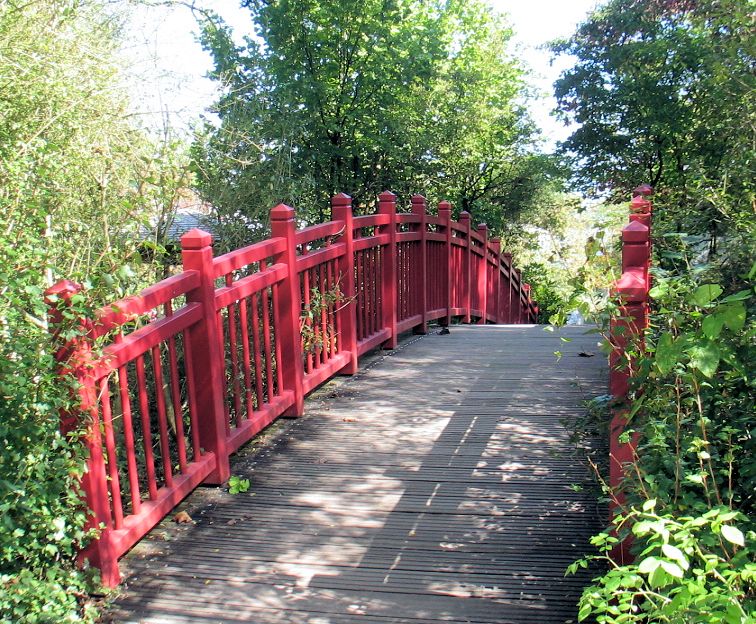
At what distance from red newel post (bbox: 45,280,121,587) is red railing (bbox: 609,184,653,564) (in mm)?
1921

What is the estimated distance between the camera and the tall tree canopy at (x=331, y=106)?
28.4 feet

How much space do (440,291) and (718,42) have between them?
3.85 meters

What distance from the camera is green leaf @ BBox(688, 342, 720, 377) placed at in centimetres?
236

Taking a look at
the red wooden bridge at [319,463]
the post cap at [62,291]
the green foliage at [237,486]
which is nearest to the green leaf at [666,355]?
the red wooden bridge at [319,463]

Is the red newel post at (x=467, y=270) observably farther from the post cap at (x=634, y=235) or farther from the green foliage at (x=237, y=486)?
the post cap at (x=634, y=235)

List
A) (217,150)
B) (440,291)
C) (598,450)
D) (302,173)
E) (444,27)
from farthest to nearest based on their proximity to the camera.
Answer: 1. (444,27)
2. (302,173)
3. (440,291)
4. (217,150)
5. (598,450)

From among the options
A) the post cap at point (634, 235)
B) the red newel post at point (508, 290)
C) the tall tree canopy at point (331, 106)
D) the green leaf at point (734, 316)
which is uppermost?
the tall tree canopy at point (331, 106)

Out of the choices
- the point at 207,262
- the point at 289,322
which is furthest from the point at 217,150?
the point at 207,262

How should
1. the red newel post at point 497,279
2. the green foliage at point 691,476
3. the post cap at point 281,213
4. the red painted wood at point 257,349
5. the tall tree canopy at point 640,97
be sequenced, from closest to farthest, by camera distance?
the green foliage at point 691,476 < the red painted wood at point 257,349 < the post cap at point 281,213 < the tall tree canopy at point 640,97 < the red newel post at point 497,279

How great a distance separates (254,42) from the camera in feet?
39.4

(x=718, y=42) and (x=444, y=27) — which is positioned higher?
(x=444, y=27)

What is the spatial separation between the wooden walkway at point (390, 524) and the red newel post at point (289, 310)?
0.28m

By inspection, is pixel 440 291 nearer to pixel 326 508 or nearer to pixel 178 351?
pixel 178 351

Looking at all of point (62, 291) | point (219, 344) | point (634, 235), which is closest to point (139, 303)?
point (62, 291)
